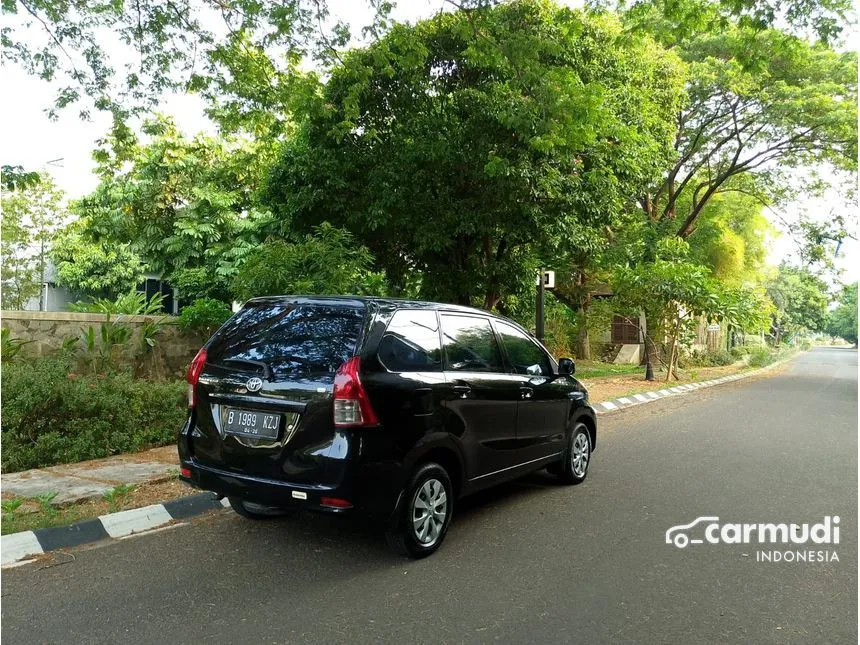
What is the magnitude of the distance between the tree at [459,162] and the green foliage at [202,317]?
11.9 feet

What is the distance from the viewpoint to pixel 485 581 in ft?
13.4

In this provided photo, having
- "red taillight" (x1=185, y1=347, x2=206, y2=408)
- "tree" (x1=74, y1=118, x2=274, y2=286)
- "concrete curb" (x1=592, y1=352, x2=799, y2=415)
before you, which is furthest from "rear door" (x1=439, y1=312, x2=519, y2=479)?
"tree" (x1=74, y1=118, x2=274, y2=286)

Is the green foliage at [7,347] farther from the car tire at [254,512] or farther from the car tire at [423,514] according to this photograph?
the car tire at [423,514]

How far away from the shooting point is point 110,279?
87.7 feet

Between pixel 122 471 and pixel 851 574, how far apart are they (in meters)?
6.08

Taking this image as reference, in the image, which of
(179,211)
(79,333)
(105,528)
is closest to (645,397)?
(79,333)

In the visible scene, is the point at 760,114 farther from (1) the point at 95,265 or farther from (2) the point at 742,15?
(1) the point at 95,265

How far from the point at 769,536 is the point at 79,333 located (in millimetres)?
8714

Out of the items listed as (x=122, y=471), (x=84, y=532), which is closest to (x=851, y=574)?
Result: (x=84, y=532)

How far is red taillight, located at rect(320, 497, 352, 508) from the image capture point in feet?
13.1

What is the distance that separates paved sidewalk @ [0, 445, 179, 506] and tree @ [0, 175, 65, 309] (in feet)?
64.7

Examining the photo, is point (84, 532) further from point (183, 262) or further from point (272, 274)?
point (183, 262)

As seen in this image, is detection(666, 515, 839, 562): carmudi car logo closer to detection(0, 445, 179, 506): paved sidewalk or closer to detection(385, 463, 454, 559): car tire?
detection(385, 463, 454, 559): car tire

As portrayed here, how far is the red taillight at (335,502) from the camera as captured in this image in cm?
400
